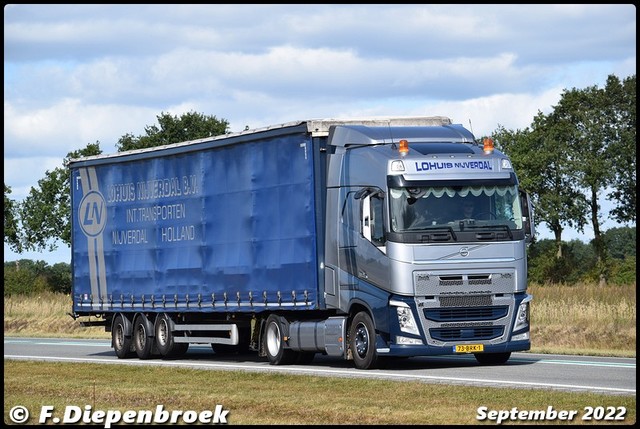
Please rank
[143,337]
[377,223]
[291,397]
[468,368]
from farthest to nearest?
[143,337], [468,368], [377,223], [291,397]

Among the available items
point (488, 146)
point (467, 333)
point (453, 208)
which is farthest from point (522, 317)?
point (488, 146)

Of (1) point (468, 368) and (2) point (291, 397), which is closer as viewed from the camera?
(2) point (291, 397)

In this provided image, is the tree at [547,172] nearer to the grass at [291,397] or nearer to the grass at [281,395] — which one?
the grass at [281,395]

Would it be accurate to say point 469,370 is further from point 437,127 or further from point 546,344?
point 546,344

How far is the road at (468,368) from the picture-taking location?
20.2m

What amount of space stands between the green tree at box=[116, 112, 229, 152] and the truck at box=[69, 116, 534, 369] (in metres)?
63.1

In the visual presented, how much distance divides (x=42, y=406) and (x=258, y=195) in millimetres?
9336

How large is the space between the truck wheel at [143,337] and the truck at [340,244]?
43 millimetres

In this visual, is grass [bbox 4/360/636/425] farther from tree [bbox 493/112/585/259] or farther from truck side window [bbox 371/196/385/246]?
tree [bbox 493/112/585/259]

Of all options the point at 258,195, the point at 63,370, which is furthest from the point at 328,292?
the point at 63,370

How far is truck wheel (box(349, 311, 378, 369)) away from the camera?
2381 cm

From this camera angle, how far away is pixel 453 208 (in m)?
23.5

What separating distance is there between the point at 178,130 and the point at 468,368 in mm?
71127

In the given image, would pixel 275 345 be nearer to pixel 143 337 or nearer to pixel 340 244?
pixel 340 244
